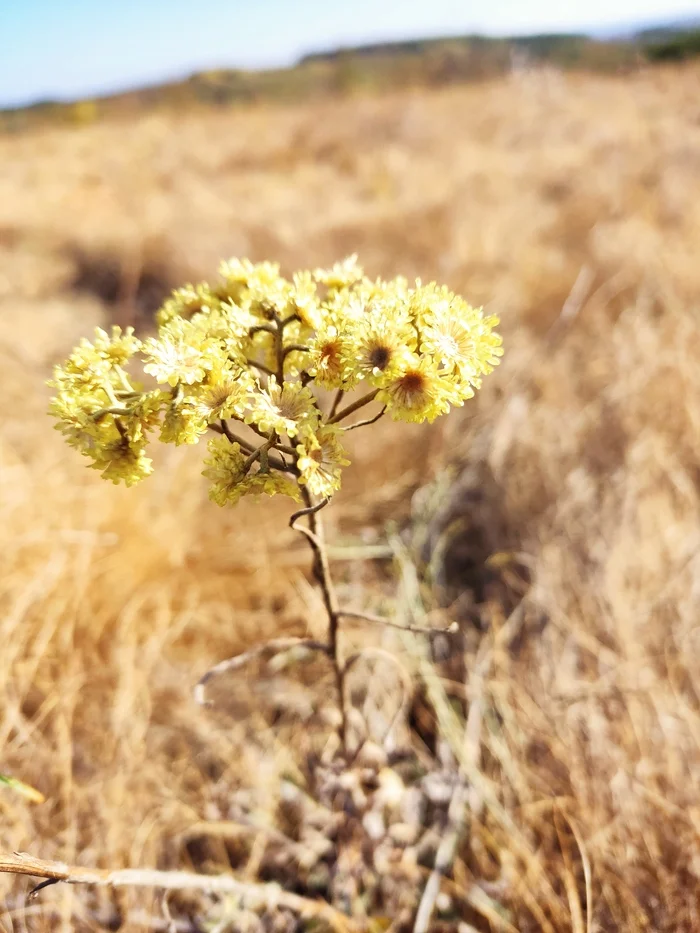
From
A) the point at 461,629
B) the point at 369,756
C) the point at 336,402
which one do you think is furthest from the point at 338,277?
the point at 461,629

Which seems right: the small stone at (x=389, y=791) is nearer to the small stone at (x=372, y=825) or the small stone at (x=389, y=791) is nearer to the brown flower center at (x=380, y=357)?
the small stone at (x=372, y=825)

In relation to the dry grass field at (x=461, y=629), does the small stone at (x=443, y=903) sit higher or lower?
lower

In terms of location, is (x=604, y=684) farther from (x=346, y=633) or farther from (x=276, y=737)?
(x=276, y=737)

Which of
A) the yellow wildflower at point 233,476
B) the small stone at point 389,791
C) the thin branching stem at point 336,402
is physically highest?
the thin branching stem at point 336,402

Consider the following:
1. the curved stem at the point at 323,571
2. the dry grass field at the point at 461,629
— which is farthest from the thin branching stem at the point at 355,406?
the dry grass field at the point at 461,629

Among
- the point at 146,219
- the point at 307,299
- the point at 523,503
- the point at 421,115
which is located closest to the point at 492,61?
the point at 421,115

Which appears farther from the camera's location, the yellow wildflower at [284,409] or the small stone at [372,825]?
the small stone at [372,825]

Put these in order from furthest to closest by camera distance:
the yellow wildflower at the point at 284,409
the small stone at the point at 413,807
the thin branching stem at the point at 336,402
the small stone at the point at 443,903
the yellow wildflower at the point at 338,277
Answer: the small stone at the point at 413,807 < the small stone at the point at 443,903 < the yellow wildflower at the point at 338,277 < the thin branching stem at the point at 336,402 < the yellow wildflower at the point at 284,409
